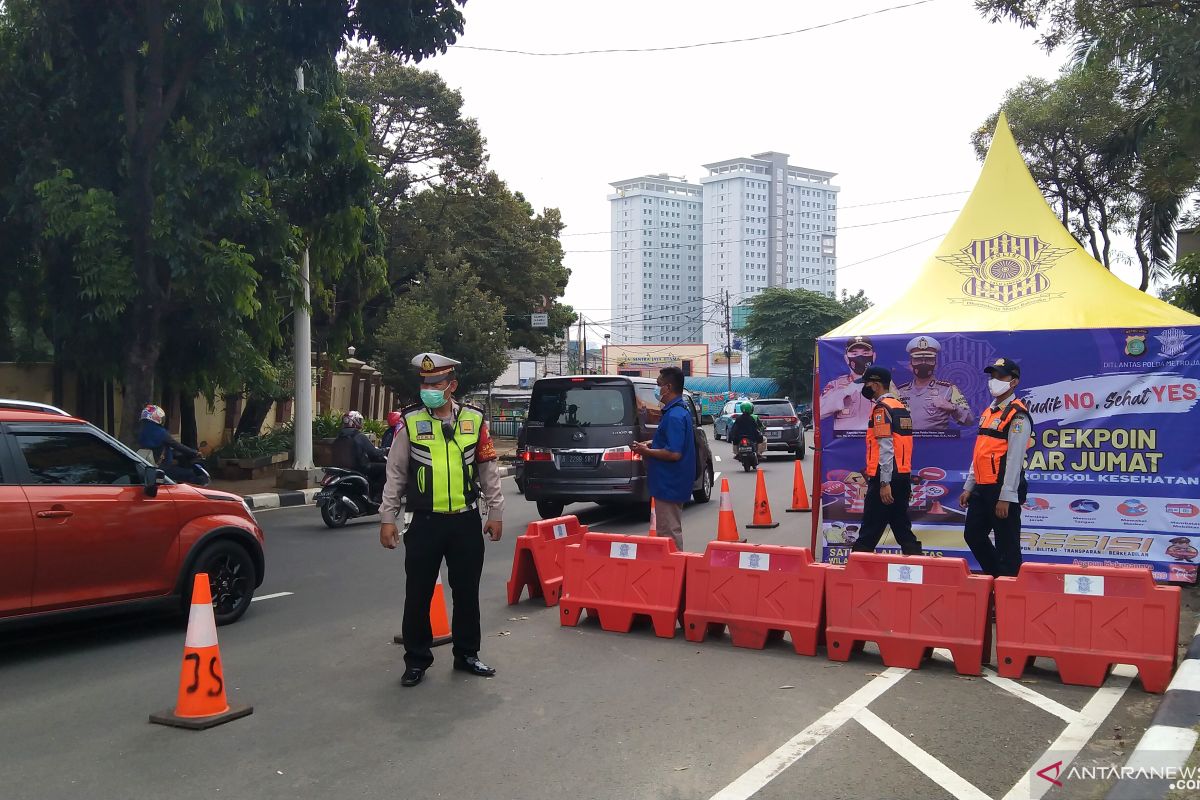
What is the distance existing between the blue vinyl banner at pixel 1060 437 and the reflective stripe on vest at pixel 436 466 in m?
4.71

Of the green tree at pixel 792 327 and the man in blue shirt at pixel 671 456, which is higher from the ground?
the green tree at pixel 792 327

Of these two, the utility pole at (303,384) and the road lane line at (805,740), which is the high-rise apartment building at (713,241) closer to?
the utility pole at (303,384)

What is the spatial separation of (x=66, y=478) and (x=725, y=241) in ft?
366

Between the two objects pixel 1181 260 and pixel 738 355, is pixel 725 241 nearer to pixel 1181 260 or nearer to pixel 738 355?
pixel 738 355

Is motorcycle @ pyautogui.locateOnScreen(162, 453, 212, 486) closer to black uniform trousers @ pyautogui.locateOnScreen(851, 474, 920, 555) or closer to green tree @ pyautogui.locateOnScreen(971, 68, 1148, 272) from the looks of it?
black uniform trousers @ pyautogui.locateOnScreen(851, 474, 920, 555)

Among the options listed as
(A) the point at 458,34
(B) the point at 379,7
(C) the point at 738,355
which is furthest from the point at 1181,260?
(C) the point at 738,355

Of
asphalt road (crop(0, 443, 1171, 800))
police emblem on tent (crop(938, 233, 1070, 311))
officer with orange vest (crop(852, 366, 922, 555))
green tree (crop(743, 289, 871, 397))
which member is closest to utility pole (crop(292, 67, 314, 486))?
asphalt road (crop(0, 443, 1171, 800))

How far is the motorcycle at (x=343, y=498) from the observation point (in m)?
13.8

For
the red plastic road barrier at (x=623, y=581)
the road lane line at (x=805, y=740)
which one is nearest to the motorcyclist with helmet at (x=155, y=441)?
the red plastic road barrier at (x=623, y=581)

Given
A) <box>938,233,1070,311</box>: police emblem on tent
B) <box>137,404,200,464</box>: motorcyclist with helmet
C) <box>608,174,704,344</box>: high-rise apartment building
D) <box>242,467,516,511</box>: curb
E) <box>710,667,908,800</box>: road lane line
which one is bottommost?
<box>710,667,908,800</box>: road lane line

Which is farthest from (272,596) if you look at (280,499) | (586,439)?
(280,499)

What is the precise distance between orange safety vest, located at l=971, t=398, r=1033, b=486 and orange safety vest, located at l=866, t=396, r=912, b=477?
1.90 ft

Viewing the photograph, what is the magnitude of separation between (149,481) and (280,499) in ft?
33.5

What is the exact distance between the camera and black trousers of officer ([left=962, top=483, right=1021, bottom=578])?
741cm
